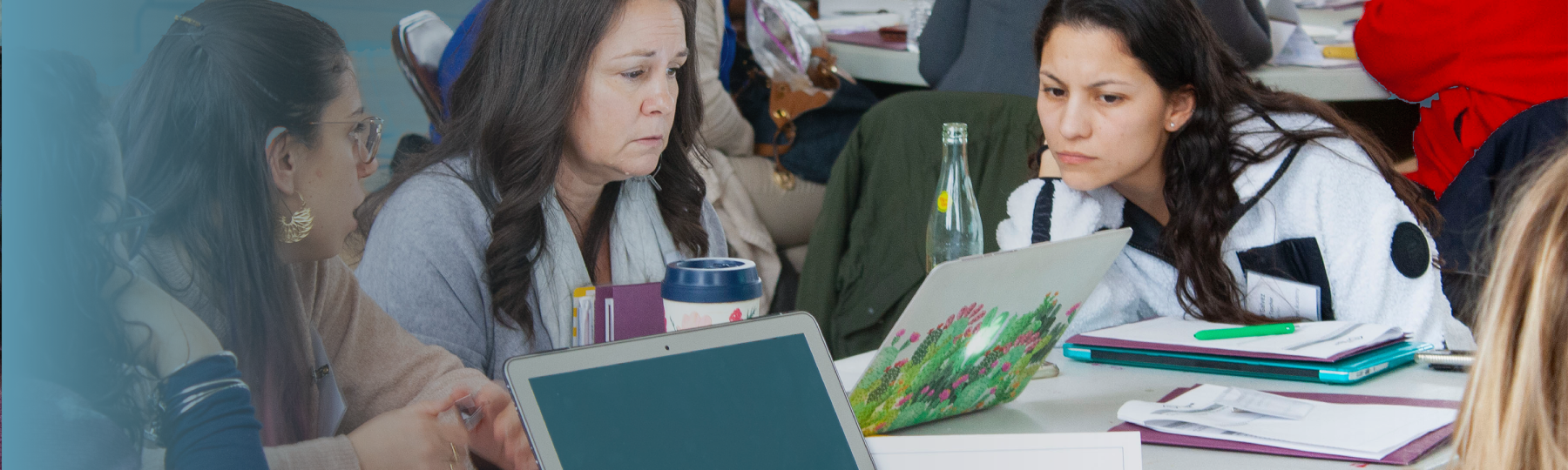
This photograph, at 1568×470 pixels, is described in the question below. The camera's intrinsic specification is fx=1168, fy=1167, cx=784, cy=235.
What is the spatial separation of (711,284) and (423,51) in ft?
0.75

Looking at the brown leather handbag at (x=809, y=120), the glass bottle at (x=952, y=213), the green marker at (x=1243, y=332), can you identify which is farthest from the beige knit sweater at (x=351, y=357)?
the brown leather handbag at (x=809, y=120)

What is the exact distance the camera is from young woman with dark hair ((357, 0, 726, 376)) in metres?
0.77

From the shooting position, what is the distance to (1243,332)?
116cm

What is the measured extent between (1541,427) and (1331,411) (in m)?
0.45

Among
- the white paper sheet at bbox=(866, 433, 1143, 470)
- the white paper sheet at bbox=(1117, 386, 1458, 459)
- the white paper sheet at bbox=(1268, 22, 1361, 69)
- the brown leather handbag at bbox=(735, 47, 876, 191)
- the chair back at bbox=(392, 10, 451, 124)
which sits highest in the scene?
the chair back at bbox=(392, 10, 451, 124)

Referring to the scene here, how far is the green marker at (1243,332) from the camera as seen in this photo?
1158 millimetres

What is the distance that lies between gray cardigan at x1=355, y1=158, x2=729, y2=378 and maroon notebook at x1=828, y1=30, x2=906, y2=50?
208 centimetres

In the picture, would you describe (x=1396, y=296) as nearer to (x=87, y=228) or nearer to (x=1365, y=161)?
(x=1365, y=161)

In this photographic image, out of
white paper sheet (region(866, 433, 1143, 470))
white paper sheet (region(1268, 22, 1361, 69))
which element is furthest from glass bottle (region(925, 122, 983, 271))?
white paper sheet (region(1268, 22, 1361, 69))

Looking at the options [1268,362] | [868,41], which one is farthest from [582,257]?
[868,41]

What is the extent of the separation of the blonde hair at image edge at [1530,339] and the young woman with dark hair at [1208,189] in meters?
0.82

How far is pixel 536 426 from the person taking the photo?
0.58 meters

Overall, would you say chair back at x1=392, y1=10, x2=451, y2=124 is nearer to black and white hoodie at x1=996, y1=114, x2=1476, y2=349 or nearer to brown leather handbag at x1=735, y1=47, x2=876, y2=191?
black and white hoodie at x1=996, y1=114, x2=1476, y2=349

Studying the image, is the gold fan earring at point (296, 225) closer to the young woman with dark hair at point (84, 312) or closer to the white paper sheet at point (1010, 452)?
the young woman with dark hair at point (84, 312)
